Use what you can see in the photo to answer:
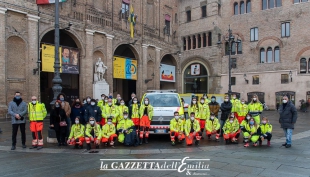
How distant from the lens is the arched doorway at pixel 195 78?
123 feet

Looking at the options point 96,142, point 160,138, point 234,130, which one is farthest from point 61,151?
point 234,130

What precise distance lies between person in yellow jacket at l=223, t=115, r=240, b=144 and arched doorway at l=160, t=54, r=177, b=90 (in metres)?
23.7

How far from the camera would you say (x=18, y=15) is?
18406mm

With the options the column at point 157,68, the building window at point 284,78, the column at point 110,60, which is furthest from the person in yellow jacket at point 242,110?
the building window at point 284,78

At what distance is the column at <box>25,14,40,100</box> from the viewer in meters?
18.9

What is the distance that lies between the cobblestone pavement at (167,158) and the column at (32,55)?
1024 cm

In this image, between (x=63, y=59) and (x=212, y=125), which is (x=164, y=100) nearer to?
(x=212, y=125)

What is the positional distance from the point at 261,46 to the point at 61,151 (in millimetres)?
30547

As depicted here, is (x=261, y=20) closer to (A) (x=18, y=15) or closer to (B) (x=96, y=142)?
(A) (x=18, y=15)

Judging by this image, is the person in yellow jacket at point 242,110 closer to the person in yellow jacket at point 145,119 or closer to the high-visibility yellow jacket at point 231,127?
the high-visibility yellow jacket at point 231,127

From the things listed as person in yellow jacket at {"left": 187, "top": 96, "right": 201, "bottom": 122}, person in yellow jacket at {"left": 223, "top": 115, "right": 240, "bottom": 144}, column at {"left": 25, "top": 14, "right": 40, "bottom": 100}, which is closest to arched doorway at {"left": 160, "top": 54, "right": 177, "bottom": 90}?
column at {"left": 25, "top": 14, "right": 40, "bottom": 100}

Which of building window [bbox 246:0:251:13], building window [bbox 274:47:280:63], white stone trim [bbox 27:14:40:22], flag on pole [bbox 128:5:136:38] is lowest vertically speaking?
building window [bbox 274:47:280:63]

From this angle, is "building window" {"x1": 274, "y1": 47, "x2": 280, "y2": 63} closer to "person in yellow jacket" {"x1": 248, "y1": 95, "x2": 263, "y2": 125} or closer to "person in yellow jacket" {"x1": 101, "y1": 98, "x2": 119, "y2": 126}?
"person in yellow jacket" {"x1": 248, "y1": 95, "x2": 263, "y2": 125}

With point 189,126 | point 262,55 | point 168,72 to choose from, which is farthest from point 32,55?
point 262,55
